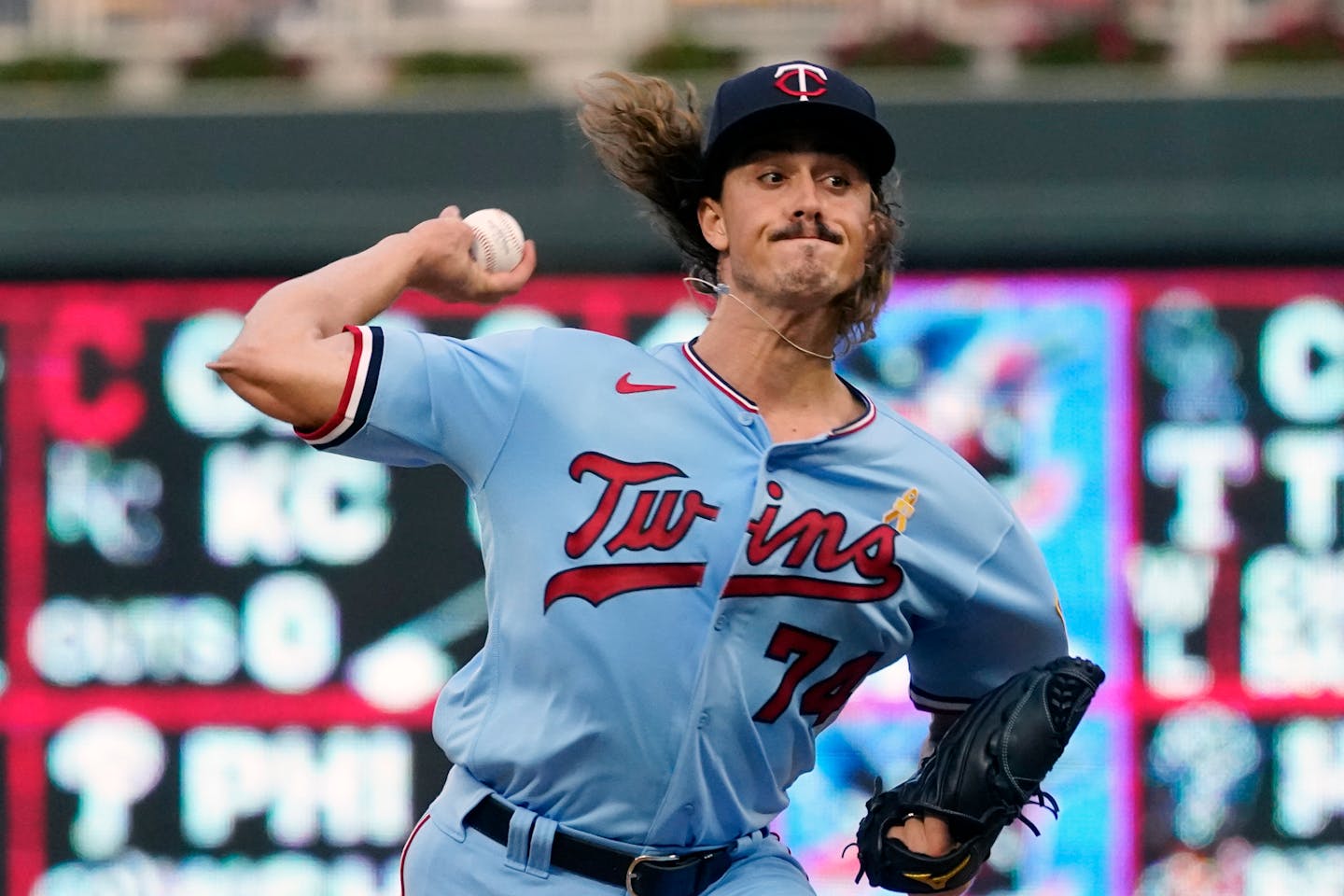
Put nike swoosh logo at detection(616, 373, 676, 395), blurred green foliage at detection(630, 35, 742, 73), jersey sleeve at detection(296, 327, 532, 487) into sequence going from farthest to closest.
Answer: blurred green foliage at detection(630, 35, 742, 73) → nike swoosh logo at detection(616, 373, 676, 395) → jersey sleeve at detection(296, 327, 532, 487)

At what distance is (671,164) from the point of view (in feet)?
10.2

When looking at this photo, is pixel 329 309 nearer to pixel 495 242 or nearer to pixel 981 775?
pixel 495 242

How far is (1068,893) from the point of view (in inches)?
229

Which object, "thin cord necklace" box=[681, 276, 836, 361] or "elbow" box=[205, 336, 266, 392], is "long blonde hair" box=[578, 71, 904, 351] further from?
"elbow" box=[205, 336, 266, 392]

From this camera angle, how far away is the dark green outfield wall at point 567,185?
5.74 meters

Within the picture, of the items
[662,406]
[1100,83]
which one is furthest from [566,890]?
[1100,83]

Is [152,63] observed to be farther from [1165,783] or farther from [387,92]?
[1165,783]

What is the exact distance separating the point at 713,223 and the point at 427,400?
56 cm

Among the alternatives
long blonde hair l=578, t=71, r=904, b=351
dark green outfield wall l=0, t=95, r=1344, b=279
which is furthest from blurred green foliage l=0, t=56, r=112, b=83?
long blonde hair l=578, t=71, r=904, b=351

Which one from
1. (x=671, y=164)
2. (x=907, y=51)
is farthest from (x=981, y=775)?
(x=907, y=51)

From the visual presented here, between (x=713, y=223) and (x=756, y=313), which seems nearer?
(x=756, y=313)

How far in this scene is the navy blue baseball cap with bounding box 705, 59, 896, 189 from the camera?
9.39 ft

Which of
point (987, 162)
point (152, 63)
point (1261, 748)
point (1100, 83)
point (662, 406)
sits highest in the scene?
point (152, 63)

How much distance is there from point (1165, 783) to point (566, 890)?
3385mm
